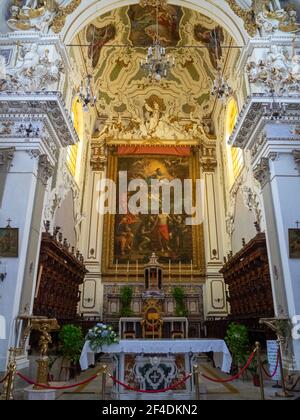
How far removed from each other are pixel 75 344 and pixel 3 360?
69.3 inches

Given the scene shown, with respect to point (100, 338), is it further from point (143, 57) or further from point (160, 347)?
point (143, 57)

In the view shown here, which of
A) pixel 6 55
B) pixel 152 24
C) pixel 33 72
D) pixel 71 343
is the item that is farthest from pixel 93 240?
pixel 152 24

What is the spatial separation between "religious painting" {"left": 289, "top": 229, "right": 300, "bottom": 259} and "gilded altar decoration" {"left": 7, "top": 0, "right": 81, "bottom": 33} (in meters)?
8.41

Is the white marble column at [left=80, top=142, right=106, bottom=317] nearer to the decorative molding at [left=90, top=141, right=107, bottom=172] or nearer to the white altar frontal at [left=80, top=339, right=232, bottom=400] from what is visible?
the decorative molding at [left=90, top=141, right=107, bottom=172]

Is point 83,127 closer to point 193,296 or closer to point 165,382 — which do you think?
point 193,296

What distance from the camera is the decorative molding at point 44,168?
9031 millimetres

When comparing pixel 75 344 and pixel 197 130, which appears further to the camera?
pixel 197 130

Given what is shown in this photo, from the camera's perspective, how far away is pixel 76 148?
14.8m

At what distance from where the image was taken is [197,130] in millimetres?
17891

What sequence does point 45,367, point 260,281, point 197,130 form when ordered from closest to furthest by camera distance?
point 45,367 → point 260,281 → point 197,130

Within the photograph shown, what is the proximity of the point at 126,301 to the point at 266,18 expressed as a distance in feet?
36.4

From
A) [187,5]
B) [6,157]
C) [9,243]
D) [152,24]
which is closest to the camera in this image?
[9,243]

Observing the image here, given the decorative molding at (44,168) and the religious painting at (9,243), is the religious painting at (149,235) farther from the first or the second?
the religious painting at (9,243)
